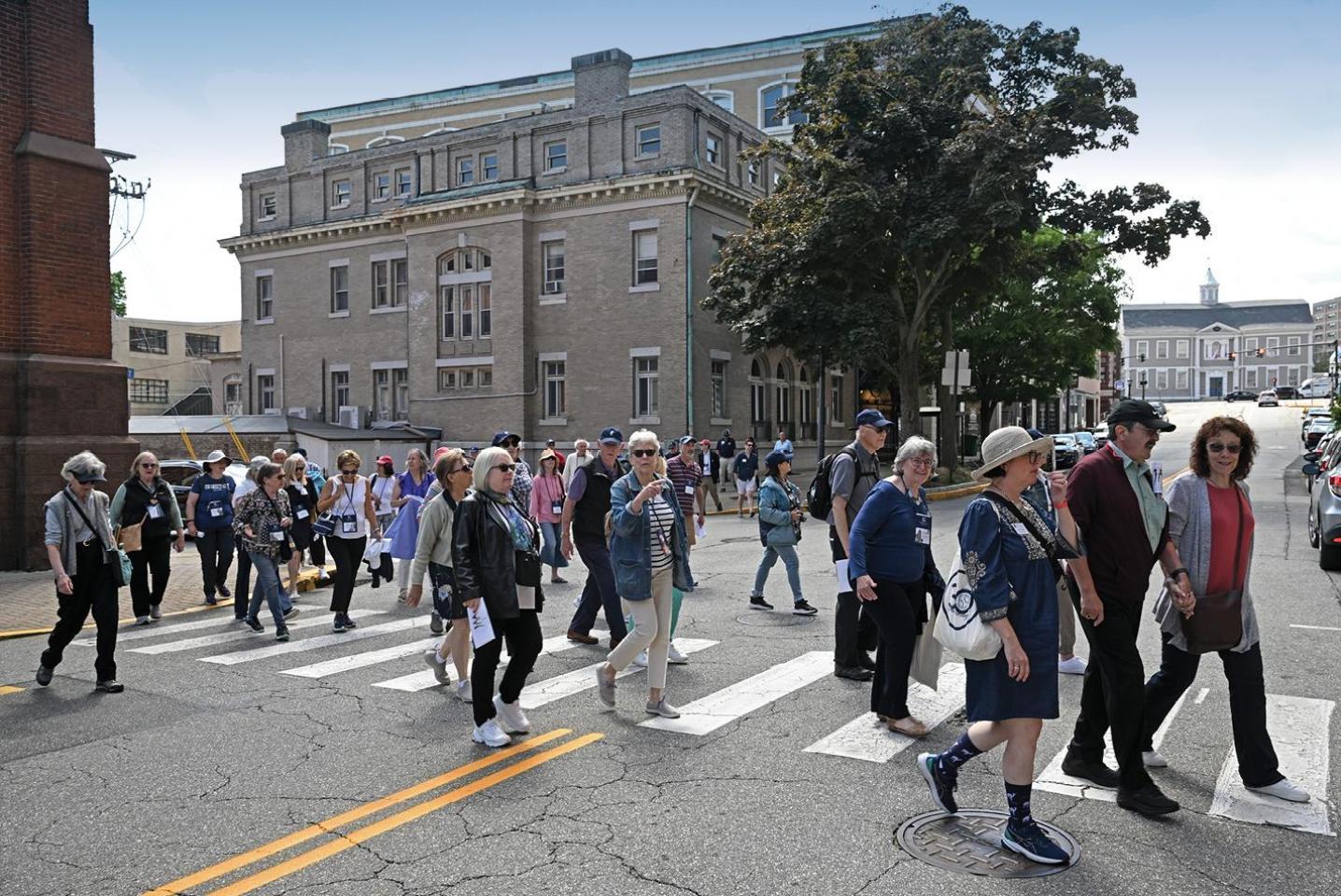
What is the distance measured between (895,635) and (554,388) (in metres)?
31.5

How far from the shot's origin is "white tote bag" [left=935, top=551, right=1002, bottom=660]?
4305 millimetres

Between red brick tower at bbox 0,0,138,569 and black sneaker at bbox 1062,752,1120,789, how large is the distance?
14819mm

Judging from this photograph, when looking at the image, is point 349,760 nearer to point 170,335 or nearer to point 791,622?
point 791,622

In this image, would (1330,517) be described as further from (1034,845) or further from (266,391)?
(266,391)

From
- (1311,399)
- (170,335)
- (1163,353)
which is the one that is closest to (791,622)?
(170,335)

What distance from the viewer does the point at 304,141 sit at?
143 feet

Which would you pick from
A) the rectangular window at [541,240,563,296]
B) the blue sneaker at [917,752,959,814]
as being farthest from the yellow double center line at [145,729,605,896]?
the rectangular window at [541,240,563,296]

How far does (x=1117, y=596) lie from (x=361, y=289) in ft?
130

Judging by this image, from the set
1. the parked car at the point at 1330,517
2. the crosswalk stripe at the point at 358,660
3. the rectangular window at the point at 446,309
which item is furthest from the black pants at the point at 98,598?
the rectangular window at the point at 446,309

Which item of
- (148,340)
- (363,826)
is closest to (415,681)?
(363,826)

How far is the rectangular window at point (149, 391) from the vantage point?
64688 millimetres

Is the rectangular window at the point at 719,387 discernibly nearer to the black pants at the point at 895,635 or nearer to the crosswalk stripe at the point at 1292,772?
the crosswalk stripe at the point at 1292,772

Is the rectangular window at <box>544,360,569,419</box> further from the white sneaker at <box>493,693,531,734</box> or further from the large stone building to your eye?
the white sneaker at <box>493,693,531,734</box>

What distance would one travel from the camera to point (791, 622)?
10352 millimetres
